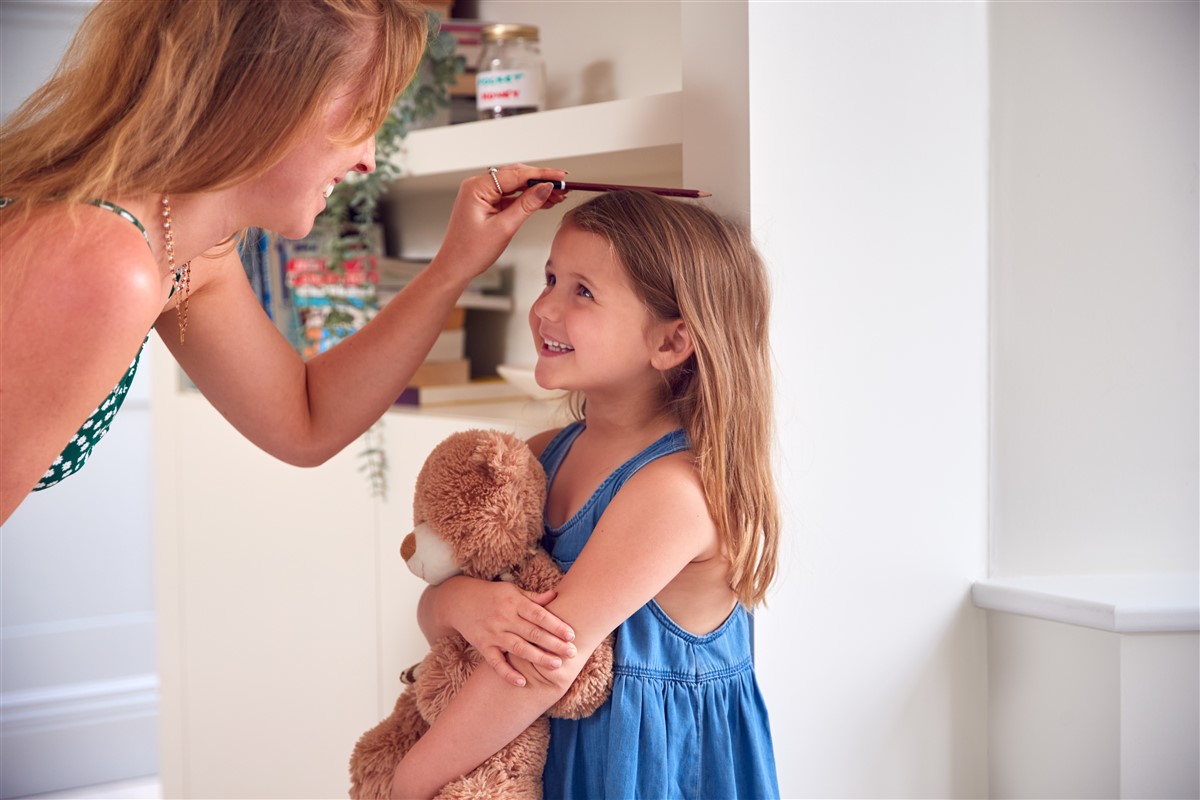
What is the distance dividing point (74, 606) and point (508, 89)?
6.74ft

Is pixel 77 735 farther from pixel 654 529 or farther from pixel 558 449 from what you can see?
pixel 654 529

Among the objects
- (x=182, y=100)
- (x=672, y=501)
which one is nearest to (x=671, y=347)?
(x=672, y=501)

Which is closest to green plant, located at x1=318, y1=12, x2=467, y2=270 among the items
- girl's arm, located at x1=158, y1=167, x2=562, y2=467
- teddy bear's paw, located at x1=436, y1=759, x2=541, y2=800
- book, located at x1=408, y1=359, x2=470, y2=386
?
book, located at x1=408, y1=359, x2=470, y2=386

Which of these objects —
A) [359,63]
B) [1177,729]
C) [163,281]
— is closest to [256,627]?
[163,281]

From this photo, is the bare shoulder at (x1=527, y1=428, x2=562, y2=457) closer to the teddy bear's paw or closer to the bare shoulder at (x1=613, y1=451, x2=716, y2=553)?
the bare shoulder at (x1=613, y1=451, x2=716, y2=553)

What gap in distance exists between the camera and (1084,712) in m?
1.31

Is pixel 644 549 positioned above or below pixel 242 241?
below

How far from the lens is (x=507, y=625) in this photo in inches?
42.1

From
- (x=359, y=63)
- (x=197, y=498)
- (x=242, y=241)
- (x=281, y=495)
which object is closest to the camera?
(x=359, y=63)

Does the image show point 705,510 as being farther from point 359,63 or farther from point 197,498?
point 197,498

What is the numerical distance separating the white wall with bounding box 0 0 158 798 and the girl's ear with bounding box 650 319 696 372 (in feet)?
7.44

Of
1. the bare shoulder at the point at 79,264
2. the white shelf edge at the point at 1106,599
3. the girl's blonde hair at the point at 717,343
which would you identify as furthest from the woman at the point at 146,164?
the white shelf edge at the point at 1106,599

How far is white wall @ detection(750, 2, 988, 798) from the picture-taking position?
1.24 m

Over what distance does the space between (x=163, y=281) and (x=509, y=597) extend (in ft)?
1.43
